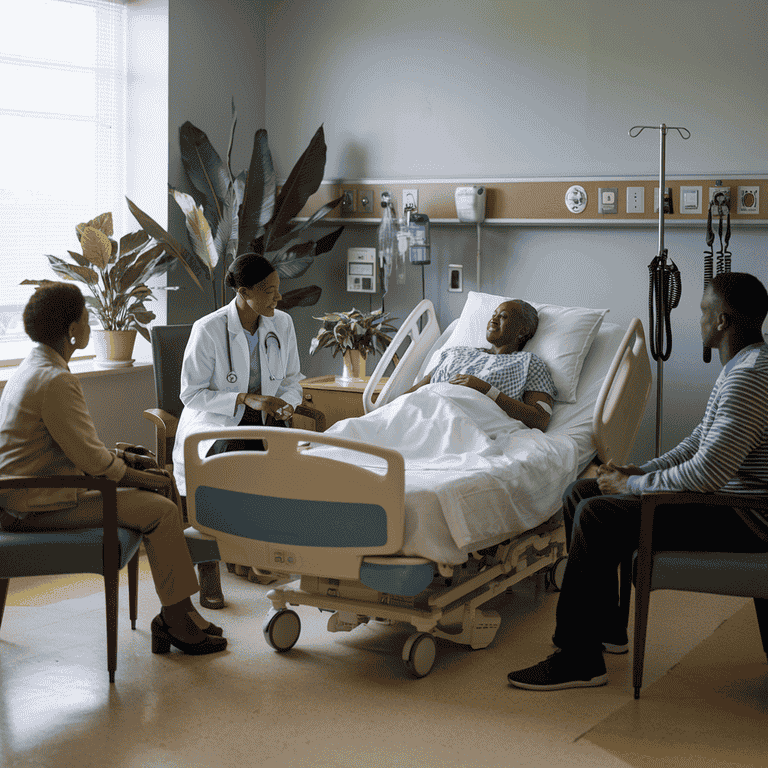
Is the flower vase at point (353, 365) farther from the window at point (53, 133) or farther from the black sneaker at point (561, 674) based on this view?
the black sneaker at point (561, 674)

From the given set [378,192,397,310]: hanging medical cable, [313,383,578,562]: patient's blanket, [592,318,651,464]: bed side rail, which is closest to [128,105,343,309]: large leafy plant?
[378,192,397,310]: hanging medical cable

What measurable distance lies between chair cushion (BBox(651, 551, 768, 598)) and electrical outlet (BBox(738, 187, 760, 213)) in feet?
6.35

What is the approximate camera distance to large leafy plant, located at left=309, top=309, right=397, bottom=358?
170 inches

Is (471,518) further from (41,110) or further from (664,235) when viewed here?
(41,110)

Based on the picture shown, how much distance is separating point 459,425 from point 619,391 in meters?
0.65

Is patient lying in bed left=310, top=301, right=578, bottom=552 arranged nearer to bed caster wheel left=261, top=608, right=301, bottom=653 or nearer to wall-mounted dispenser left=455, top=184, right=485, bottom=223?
bed caster wheel left=261, top=608, right=301, bottom=653

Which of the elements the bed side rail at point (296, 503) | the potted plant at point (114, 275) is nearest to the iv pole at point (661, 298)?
the bed side rail at point (296, 503)

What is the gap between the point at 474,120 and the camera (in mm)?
4559

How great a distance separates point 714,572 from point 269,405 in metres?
1.65

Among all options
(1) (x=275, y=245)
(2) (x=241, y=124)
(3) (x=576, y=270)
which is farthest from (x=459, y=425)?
(2) (x=241, y=124)

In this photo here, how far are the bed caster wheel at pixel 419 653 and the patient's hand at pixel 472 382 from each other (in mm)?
1059

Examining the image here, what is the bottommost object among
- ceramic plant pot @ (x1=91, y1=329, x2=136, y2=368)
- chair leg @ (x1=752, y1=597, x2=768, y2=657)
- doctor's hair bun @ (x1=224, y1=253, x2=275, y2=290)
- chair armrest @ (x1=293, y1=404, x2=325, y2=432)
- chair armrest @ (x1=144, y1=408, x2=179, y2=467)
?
chair leg @ (x1=752, y1=597, x2=768, y2=657)

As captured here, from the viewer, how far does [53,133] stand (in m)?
4.54

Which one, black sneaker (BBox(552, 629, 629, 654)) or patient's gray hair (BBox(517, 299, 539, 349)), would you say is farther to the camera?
patient's gray hair (BBox(517, 299, 539, 349))
